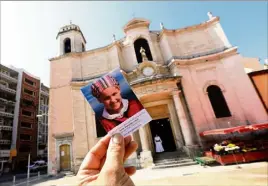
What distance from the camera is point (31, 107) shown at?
121ft

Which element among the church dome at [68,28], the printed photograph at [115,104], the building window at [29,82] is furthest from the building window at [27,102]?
the printed photograph at [115,104]

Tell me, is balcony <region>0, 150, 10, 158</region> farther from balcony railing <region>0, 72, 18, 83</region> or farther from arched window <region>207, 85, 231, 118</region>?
arched window <region>207, 85, 231, 118</region>

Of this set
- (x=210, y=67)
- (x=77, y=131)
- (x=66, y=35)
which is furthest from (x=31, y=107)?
(x=210, y=67)

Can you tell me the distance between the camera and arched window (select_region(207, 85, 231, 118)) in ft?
49.9

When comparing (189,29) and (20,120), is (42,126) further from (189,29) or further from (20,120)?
(189,29)

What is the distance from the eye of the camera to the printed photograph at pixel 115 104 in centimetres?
199

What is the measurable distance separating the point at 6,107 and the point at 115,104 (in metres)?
39.9

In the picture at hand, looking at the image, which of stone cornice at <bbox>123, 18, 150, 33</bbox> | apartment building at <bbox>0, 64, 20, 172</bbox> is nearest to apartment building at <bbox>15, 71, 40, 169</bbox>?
apartment building at <bbox>0, 64, 20, 172</bbox>

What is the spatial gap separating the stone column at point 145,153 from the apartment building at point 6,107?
88.0ft

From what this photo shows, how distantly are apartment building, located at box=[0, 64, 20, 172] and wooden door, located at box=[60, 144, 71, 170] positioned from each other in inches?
738

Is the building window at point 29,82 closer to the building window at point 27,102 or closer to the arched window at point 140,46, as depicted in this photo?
the building window at point 27,102

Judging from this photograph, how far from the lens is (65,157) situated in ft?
52.5

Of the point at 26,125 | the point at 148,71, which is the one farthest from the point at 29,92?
the point at 148,71

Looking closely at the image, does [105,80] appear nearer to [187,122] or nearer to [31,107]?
[187,122]
